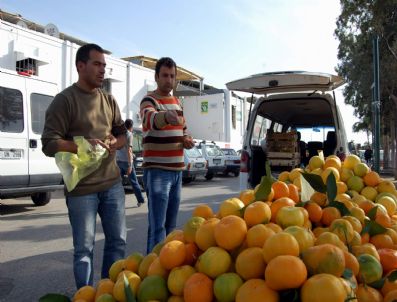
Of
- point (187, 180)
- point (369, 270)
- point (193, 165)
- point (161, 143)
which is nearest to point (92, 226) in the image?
point (161, 143)

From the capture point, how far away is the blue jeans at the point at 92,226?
2.82m

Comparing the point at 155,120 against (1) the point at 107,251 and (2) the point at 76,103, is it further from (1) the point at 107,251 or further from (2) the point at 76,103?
(1) the point at 107,251

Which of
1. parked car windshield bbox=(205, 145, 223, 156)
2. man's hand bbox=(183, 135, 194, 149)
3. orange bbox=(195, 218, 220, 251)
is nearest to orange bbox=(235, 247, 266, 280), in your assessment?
orange bbox=(195, 218, 220, 251)

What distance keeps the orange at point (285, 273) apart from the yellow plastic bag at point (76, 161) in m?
1.49

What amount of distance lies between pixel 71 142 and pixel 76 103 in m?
0.31

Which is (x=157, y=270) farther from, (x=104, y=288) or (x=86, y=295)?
(x=86, y=295)

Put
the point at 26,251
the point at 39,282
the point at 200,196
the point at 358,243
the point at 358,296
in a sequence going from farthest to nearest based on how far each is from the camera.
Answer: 1. the point at 200,196
2. the point at 26,251
3. the point at 39,282
4. the point at 358,243
5. the point at 358,296

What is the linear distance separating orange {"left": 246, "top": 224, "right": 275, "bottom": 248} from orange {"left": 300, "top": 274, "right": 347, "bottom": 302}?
309 millimetres

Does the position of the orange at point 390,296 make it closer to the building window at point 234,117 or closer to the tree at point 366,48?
the tree at point 366,48

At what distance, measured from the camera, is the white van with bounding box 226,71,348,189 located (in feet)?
18.1

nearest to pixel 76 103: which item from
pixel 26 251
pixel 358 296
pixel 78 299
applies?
pixel 78 299

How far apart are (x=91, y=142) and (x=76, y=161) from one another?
0.16m

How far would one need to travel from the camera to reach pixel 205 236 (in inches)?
77.2

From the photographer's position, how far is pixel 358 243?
2.00m
